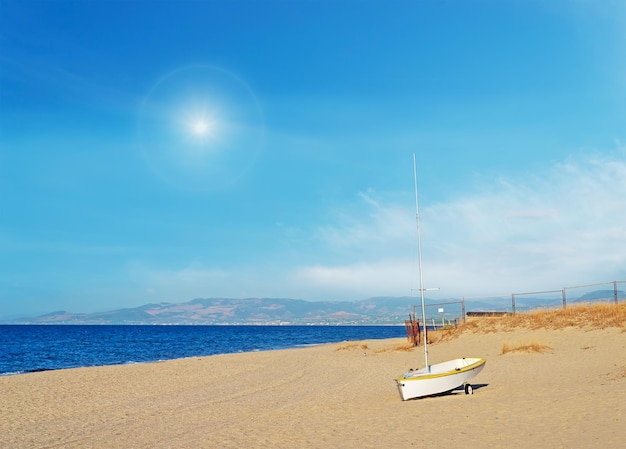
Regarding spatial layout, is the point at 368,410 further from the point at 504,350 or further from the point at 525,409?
the point at 504,350

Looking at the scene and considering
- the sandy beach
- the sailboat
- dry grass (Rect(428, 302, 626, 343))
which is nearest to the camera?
the sandy beach

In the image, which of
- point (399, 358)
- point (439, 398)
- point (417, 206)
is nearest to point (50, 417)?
point (439, 398)

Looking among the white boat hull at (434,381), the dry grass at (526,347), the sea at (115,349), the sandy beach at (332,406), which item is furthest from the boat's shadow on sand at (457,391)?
the sea at (115,349)

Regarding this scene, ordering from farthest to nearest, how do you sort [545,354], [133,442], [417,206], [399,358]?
1. [399,358]
2. [545,354]
3. [417,206]
4. [133,442]

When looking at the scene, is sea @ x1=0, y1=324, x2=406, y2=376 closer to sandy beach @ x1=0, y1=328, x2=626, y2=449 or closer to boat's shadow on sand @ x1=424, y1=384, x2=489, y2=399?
sandy beach @ x1=0, y1=328, x2=626, y2=449

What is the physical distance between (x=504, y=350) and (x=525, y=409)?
618 inches

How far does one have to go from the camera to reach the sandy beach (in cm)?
1148

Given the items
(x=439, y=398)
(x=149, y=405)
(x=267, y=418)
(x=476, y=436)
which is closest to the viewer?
(x=476, y=436)

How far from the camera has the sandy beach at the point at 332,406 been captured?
11.5 metres

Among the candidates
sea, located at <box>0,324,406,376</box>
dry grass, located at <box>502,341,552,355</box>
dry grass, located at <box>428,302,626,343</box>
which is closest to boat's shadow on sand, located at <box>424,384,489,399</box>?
dry grass, located at <box>502,341,552,355</box>

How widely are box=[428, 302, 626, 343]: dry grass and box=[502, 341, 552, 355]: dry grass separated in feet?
13.5

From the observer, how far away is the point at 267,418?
15.1 metres

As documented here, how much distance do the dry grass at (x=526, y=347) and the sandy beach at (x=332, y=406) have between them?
0.64 m

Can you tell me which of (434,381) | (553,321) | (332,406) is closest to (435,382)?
(434,381)
